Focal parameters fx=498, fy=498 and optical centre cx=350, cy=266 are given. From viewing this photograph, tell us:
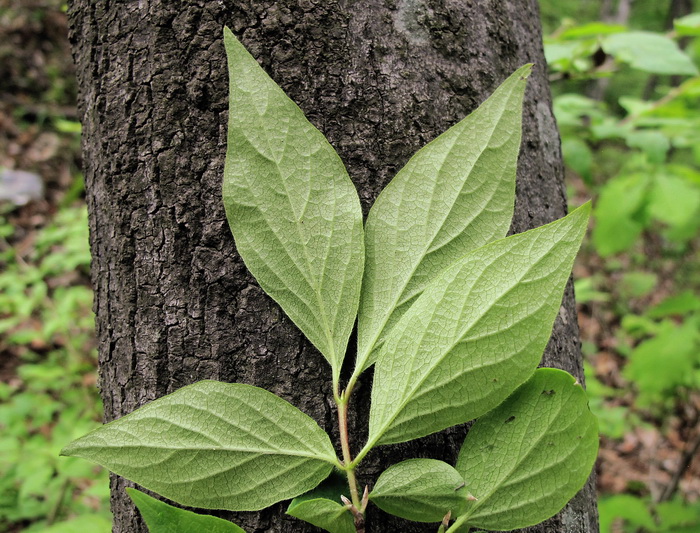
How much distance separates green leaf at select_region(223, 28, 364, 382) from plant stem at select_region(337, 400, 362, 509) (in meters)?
0.06

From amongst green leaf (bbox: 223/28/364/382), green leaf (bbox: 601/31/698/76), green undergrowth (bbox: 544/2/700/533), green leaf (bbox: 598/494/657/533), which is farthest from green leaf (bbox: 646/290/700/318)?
green leaf (bbox: 223/28/364/382)

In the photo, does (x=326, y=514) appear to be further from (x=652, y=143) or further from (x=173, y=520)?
(x=652, y=143)

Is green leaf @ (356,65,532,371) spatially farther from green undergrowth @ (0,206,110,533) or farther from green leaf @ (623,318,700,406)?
green leaf @ (623,318,700,406)

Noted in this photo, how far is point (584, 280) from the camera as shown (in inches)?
84.4

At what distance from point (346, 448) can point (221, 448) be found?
0.11 metres

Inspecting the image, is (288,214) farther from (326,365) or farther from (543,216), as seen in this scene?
(543,216)

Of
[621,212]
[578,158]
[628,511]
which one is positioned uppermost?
[578,158]

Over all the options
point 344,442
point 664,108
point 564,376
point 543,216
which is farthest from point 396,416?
point 664,108

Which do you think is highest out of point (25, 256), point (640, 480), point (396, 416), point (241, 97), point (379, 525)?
point (241, 97)

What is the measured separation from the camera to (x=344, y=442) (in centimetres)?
46

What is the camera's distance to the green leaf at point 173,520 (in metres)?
0.43

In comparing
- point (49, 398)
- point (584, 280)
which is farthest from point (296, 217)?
point (49, 398)

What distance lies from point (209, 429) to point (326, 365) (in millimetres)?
124

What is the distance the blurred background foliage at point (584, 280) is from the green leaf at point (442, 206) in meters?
0.90
